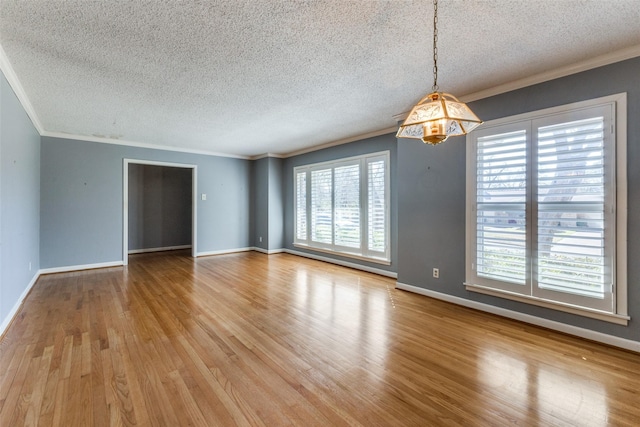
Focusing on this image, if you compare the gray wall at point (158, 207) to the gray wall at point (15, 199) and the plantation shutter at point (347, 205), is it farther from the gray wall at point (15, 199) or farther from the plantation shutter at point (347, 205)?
the plantation shutter at point (347, 205)

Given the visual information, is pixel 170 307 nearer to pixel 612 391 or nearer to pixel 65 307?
pixel 65 307

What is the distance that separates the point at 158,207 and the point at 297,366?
7.21 m

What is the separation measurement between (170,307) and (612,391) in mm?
3980

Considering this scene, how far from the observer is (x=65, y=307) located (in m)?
3.39

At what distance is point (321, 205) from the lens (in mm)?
6234

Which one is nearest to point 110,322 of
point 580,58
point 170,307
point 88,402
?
point 170,307

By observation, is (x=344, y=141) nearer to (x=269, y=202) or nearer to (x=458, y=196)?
(x=269, y=202)

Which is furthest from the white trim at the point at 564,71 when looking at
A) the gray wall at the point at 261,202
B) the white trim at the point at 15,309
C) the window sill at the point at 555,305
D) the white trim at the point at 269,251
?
the white trim at the point at 15,309

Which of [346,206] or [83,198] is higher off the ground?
[83,198]

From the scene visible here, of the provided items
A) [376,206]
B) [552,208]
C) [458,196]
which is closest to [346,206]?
[376,206]

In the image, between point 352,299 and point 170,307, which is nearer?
point 170,307

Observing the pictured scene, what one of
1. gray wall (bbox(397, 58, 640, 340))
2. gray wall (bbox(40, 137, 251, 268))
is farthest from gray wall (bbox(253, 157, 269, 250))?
gray wall (bbox(397, 58, 640, 340))

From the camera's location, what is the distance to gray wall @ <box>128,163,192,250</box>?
7480 mm

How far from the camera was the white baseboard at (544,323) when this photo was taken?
2443mm
